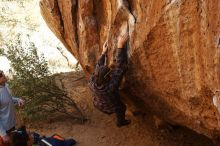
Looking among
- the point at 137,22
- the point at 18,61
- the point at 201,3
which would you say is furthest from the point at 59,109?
the point at 201,3

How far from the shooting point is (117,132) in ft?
28.0

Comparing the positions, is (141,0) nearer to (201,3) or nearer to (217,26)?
(201,3)

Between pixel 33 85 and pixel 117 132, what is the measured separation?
243 cm

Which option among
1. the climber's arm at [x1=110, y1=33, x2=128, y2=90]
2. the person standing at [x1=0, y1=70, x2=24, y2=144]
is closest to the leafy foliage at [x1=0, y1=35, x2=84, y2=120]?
the person standing at [x1=0, y1=70, x2=24, y2=144]

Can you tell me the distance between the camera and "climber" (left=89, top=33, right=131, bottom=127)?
630cm

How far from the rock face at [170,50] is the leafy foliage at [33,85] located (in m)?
2.10

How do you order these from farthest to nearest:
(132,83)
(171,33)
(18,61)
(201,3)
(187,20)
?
1. (18,61)
2. (132,83)
3. (171,33)
4. (187,20)
5. (201,3)

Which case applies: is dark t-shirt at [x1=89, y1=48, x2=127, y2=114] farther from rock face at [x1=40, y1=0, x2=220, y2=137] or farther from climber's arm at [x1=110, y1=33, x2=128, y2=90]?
rock face at [x1=40, y1=0, x2=220, y2=137]

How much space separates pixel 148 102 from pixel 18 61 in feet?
12.0

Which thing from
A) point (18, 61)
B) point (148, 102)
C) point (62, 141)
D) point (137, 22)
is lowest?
point (62, 141)

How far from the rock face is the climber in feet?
0.51

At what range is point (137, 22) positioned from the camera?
5836mm

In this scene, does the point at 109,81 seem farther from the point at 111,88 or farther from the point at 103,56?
the point at 103,56

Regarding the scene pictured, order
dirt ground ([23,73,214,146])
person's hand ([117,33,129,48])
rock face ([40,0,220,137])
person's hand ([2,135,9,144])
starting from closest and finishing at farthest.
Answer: rock face ([40,0,220,137]), person's hand ([2,135,9,144]), person's hand ([117,33,129,48]), dirt ground ([23,73,214,146])
